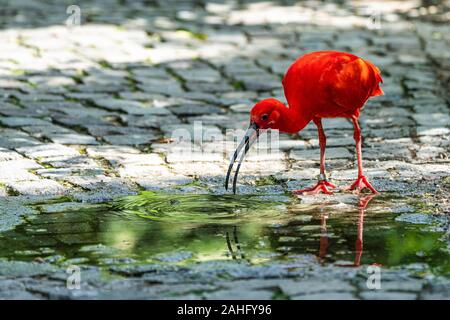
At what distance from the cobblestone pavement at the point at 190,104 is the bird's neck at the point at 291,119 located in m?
0.45

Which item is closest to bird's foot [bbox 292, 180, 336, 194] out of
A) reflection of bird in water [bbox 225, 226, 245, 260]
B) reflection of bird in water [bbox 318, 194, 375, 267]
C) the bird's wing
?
reflection of bird in water [bbox 318, 194, 375, 267]

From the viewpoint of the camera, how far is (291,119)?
6.48m

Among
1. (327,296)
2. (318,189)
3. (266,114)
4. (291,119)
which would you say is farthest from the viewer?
(318,189)

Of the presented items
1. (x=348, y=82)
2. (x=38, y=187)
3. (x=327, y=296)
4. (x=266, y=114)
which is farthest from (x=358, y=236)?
(x=38, y=187)

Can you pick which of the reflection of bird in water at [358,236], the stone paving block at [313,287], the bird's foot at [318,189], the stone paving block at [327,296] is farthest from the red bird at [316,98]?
the stone paving block at [327,296]

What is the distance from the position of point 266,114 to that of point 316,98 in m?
0.35

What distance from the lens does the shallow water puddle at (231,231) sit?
5.33 metres

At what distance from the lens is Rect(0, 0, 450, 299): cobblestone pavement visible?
20.6 ft

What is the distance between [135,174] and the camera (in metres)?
7.09

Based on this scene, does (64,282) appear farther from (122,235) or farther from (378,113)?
(378,113)

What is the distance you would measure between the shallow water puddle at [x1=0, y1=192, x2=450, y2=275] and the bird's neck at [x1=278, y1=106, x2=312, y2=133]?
1.47ft

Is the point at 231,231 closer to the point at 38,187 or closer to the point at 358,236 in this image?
the point at 358,236

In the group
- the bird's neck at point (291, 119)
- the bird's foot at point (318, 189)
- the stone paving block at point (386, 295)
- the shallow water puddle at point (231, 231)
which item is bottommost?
the shallow water puddle at point (231, 231)

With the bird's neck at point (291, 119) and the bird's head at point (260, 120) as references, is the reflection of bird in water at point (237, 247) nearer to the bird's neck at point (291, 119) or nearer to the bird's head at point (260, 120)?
the bird's head at point (260, 120)
